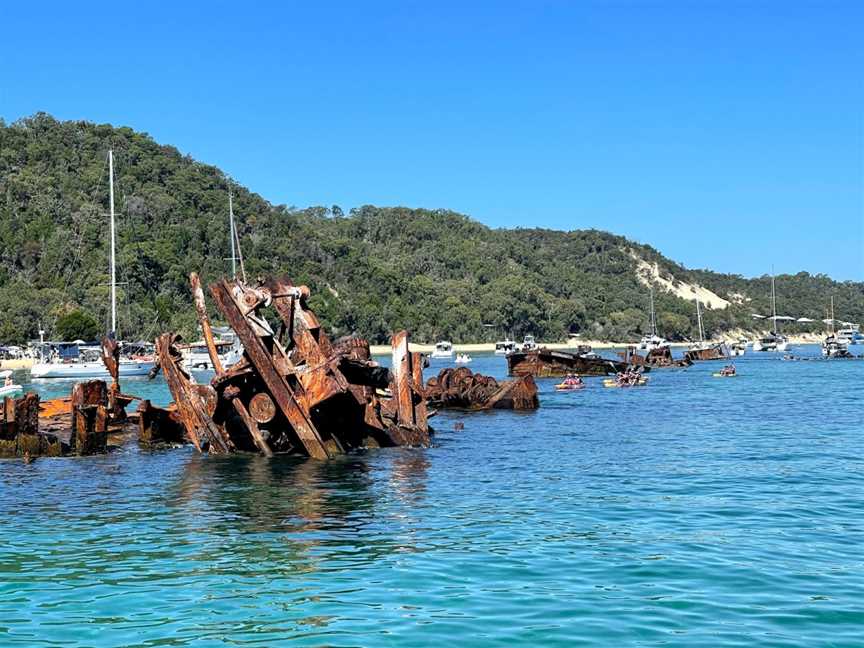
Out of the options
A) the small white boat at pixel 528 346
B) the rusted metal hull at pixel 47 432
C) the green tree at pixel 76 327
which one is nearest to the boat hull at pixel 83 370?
the green tree at pixel 76 327

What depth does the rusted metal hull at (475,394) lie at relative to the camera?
40.5m

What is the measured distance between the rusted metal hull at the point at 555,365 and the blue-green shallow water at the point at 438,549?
162 feet

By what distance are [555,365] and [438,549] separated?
63449 millimetres

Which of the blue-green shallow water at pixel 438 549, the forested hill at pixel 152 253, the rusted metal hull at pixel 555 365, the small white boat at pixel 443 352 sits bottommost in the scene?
the blue-green shallow water at pixel 438 549

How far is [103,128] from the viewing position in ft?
547

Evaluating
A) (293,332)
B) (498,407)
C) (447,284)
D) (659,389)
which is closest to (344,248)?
(447,284)

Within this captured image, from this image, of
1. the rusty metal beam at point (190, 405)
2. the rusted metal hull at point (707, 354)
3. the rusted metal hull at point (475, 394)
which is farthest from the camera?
the rusted metal hull at point (707, 354)

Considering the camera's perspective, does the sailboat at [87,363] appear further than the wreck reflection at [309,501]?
Yes

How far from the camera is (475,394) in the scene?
40812 mm

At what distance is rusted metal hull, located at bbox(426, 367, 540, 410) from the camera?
40500 mm

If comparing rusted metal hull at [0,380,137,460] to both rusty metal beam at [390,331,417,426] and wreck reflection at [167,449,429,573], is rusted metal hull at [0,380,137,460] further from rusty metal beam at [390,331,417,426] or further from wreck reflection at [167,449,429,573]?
rusty metal beam at [390,331,417,426]

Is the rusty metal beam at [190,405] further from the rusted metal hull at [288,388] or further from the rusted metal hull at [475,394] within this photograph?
the rusted metal hull at [475,394]

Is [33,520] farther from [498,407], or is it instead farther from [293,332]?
[498,407]

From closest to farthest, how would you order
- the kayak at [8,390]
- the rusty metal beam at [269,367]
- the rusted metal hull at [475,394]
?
the rusty metal beam at [269,367]
the rusted metal hull at [475,394]
the kayak at [8,390]
